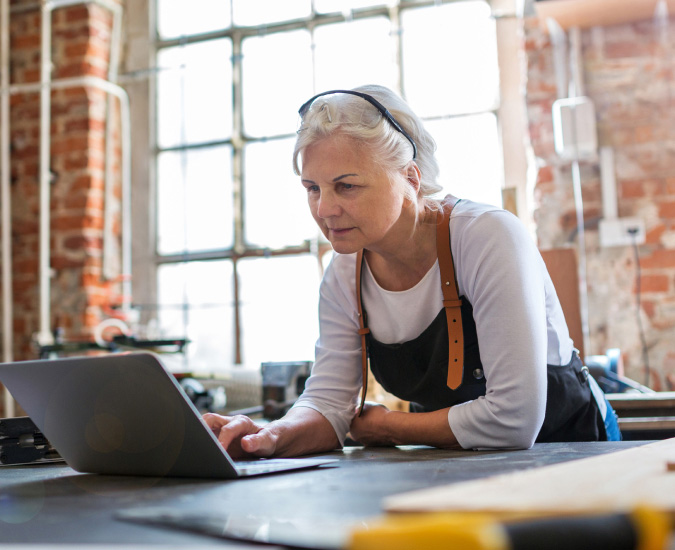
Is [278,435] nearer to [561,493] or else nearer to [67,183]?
[561,493]

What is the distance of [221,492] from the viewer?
817mm

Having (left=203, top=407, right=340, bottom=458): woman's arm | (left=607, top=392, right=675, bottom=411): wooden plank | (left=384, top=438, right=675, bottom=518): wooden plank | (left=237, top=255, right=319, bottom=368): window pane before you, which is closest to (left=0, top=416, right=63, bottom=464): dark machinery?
(left=203, top=407, right=340, bottom=458): woman's arm

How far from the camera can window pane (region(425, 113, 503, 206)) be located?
11.7 ft

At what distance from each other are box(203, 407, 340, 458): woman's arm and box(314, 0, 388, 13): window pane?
284cm

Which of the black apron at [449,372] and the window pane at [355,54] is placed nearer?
the black apron at [449,372]

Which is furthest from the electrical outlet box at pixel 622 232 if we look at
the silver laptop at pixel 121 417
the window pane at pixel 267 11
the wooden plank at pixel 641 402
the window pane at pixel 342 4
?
the silver laptop at pixel 121 417

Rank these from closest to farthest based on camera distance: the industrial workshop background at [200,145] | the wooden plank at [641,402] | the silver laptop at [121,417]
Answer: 1. the silver laptop at [121,417]
2. the wooden plank at [641,402]
3. the industrial workshop background at [200,145]

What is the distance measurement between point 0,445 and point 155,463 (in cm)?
41

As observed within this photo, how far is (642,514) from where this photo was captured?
1.25 ft

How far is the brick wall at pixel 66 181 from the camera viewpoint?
12.9ft

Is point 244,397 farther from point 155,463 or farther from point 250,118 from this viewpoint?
point 155,463

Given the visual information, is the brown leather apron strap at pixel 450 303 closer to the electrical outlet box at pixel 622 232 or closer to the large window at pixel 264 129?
the electrical outlet box at pixel 622 232

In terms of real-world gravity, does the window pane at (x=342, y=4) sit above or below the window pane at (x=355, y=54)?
above

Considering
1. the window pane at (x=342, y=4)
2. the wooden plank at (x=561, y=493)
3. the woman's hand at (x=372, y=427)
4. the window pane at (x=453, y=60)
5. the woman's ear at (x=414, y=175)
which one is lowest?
the woman's hand at (x=372, y=427)
